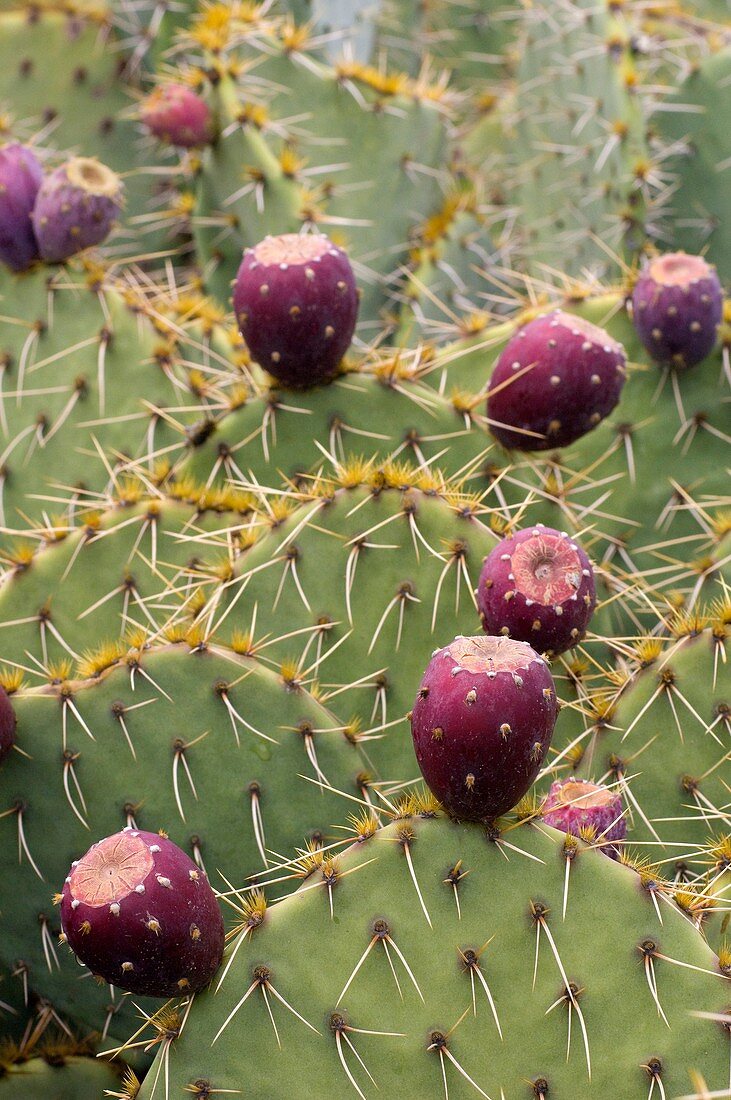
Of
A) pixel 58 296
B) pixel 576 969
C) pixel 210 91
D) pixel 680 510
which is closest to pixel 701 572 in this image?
pixel 680 510

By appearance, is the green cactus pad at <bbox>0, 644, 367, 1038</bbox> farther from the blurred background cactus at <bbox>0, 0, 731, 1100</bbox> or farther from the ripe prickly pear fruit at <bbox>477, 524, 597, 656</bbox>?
the ripe prickly pear fruit at <bbox>477, 524, 597, 656</bbox>

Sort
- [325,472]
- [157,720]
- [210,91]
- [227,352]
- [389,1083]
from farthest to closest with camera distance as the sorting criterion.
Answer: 1. [210,91]
2. [227,352]
3. [325,472]
4. [157,720]
5. [389,1083]

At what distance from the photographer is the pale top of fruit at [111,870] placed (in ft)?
4.06

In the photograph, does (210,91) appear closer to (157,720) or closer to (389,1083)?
(157,720)

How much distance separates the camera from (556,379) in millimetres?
1851

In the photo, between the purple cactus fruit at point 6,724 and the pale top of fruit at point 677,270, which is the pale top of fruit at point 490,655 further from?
the pale top of fruit at point 677,270

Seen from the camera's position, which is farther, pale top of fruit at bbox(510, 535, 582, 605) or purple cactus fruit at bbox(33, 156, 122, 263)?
purple cactus fruit at bbox(33, 156, 122, 263)

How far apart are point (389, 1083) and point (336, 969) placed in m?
0.12

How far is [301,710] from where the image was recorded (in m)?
1.63

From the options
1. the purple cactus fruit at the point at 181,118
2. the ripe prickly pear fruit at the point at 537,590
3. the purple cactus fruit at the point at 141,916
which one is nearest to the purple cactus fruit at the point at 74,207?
the purple cactus fruit at the point at 181,118

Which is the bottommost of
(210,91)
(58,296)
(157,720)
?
(157,720)

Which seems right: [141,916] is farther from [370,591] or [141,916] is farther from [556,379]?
[556,379]

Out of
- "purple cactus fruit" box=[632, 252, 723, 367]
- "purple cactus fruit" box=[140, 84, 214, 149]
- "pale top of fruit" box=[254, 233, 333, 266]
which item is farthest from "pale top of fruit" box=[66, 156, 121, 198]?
"purple cactus fruit" box=[632, 252, 723, 367]

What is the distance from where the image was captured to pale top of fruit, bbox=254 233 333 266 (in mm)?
1810
